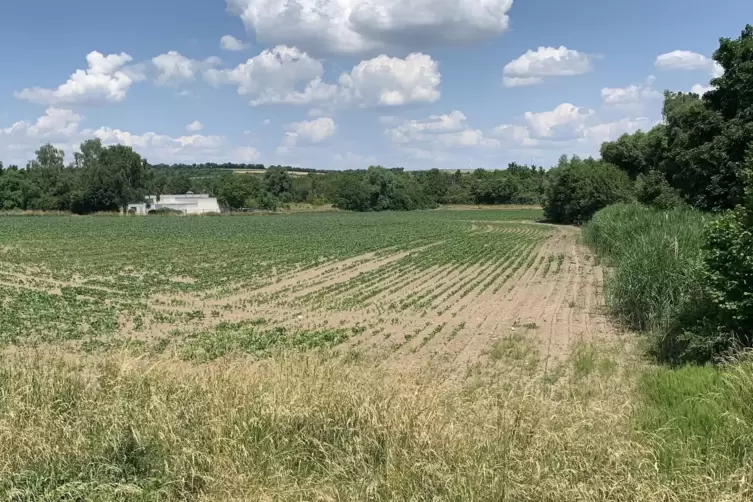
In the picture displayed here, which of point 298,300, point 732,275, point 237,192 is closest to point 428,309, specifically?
point 298,300

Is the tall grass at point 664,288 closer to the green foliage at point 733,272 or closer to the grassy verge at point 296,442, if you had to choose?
the green foliage at point 733,272

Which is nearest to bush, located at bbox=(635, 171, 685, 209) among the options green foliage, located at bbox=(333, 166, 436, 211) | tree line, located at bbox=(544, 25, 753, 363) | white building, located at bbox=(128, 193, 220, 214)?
tree line, located at bbox=(544, 25, 753, 363)

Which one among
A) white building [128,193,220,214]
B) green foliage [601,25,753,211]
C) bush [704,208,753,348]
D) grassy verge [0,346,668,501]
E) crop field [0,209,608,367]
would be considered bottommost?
crop field [0,209,608,367]

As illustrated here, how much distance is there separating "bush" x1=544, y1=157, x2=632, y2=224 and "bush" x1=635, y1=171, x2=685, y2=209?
23496mm

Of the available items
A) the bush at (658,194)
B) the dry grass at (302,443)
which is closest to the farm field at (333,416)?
the dry grass at (302,443)

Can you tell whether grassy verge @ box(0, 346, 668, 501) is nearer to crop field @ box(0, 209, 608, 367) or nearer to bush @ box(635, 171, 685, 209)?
crop field @ box(0, 209, 608, 367)

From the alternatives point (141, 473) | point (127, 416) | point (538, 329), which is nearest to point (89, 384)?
point (127, 416)

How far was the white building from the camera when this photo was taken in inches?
4359

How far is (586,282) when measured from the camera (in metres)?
23.6

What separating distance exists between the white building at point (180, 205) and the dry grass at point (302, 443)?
111 metres

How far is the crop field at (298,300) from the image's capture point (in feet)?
44.1

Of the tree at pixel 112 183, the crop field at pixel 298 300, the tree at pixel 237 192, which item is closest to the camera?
the crop field at pixel 298 300

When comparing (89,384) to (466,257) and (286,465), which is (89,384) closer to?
(286,465)

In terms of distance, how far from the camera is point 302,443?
564 cm
